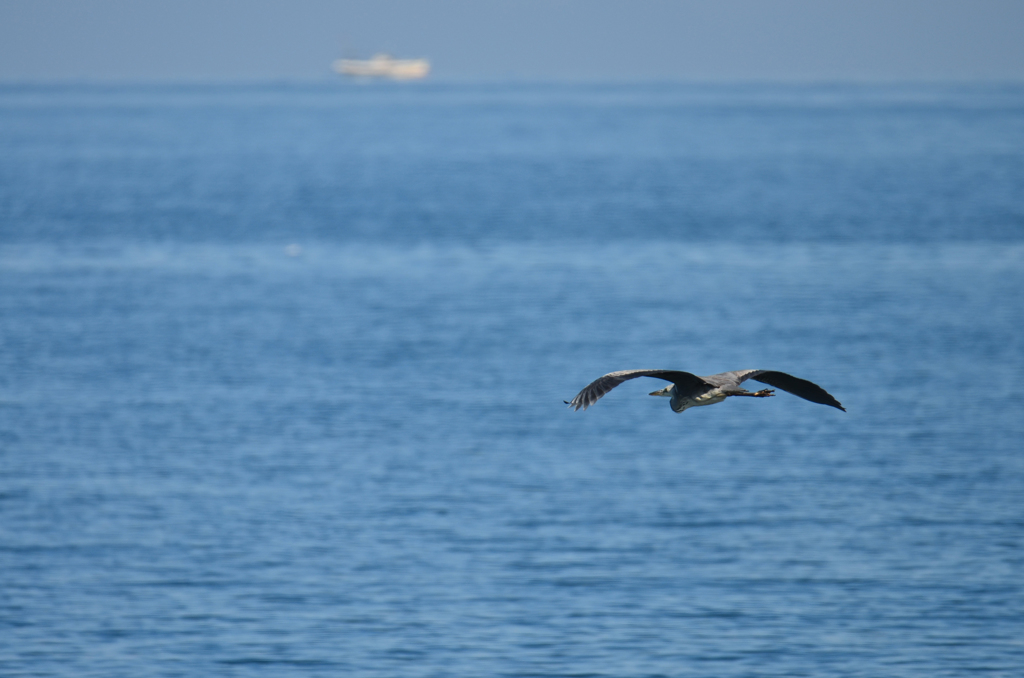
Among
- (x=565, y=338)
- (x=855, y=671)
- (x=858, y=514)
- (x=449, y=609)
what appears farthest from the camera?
(x=565, y=338)

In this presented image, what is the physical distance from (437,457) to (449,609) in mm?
7756

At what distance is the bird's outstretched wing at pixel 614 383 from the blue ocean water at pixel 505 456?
8.72m

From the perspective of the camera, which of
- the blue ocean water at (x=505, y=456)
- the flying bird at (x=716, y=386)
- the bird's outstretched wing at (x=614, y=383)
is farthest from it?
the blue ocean water at (x=505, y=456)

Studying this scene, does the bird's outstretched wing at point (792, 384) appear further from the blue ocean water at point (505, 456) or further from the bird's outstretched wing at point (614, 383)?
the blue ocean water at point (505, 456)

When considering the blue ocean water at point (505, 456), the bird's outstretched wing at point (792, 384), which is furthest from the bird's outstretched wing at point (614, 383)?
the blue ocean water at point (505, 456)

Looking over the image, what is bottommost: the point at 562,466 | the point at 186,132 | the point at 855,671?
the point at 855,671

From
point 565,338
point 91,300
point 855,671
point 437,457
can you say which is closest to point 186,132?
point 91,300

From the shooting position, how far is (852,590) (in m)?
21.9

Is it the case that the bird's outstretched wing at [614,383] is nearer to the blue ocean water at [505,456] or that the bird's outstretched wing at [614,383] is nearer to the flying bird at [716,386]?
the flying bird at [716,386]

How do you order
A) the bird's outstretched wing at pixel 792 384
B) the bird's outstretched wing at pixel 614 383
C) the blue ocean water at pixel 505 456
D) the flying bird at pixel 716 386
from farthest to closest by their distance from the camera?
the blue ocean water at pixel 505 456 < the bird's outstretched wing at pixel 792 384 < the flying bird at pixel 716 386 < the bird's outstretched wing at pixel 614 383

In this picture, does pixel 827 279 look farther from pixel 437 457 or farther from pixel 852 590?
pixel 852 590

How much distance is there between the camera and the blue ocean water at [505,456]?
20.4 meters

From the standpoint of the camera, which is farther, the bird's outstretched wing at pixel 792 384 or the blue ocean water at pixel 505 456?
the blue ocean water at pixel 505 456

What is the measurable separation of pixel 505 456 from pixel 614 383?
1840 centimetres
